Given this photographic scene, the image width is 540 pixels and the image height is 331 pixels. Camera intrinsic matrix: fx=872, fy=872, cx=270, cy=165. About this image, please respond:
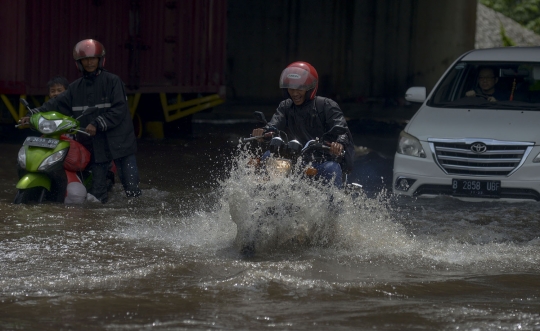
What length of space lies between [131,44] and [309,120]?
793 centimetres

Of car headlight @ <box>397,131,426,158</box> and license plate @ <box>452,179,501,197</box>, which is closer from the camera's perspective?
license plate @ <box>452,179,501,197</box>

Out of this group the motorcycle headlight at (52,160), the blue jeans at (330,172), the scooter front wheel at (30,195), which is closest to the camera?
A: the blue jeans at (330,172)

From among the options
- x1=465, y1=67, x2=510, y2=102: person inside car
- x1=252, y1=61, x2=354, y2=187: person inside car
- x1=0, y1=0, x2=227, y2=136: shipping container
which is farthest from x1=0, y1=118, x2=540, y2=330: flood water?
x1=0, y1=0, x2=227, y2=136: shipping container

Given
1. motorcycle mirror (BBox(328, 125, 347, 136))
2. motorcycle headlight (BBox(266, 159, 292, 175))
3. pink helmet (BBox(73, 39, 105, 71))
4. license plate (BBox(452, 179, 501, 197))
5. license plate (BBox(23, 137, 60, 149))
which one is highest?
pink helmet (BBox(73, 39, 105, 71))

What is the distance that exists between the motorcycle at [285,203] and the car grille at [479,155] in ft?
6.81

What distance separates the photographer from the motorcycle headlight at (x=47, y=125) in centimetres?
789

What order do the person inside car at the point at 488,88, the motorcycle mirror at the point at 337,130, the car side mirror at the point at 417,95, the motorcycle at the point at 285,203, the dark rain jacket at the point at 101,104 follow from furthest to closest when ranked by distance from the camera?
the car side mirror at the point at 417,95
the person inside car at the point at 488,88
the dark rain jacket at the point at 101,104
the motorcycle mirror at the point at 337,130
the motorcycle at the point at 285,203

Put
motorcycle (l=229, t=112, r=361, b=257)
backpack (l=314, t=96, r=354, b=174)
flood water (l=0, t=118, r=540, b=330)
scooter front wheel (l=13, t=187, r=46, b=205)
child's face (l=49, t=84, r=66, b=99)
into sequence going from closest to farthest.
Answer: flood water (l=0, t=118, r=540, b=330), motorcycle (l=229, t=112, r=361, b=257), backpack (l=314, t=96, r=354, b=174), scooter front wheel (l=13, t=187, r=46, b=205), child's face (l=49, t=84, r=66, b=99)

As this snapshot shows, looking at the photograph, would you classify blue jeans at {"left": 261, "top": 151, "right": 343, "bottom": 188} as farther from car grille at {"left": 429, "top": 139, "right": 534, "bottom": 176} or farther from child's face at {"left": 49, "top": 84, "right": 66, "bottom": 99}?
child's face at {"left": 49, "top": 84, "right": 66, "bottom": 99}

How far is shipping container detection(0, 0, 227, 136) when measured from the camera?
39.5 ft

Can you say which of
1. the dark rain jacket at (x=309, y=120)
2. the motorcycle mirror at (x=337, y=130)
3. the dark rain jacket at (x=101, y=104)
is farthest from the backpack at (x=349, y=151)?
the dark rain jacket at (x=101, y=104)

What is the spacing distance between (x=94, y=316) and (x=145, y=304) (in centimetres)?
35

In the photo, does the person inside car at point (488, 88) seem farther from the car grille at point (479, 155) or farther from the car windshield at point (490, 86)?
the car grille at point (479, 155)

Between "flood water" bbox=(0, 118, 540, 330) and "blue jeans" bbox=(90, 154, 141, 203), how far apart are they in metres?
0.16
